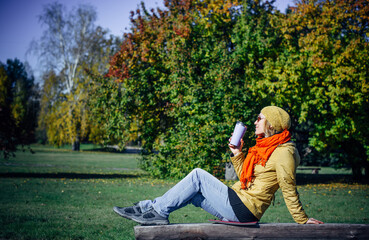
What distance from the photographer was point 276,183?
→ 11.6 feet

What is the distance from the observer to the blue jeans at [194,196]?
3408 mm

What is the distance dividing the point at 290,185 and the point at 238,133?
841 mm

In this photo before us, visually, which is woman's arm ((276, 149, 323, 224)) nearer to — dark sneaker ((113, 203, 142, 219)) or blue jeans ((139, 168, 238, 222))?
blue jeans ((139, 168, 238, 222))

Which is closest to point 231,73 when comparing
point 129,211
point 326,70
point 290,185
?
point 326,70

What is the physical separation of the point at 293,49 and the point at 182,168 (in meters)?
7.13

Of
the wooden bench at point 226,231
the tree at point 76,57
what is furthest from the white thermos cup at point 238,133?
the tree at point 76,57

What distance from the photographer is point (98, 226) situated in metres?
5.95

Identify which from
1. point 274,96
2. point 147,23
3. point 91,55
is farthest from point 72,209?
point 91,55

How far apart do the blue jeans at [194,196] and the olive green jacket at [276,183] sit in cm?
21

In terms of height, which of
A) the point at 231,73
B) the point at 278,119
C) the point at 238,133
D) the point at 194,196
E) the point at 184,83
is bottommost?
the point at 194,196

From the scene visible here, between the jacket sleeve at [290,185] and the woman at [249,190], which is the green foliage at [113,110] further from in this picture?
the jacket sleeve at [290,185]

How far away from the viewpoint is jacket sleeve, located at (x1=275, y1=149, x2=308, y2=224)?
10.7 feet

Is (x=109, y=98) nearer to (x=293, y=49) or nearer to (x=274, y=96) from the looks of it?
(x=274, y=96)

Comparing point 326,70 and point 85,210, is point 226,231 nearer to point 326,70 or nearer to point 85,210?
point 85,210
